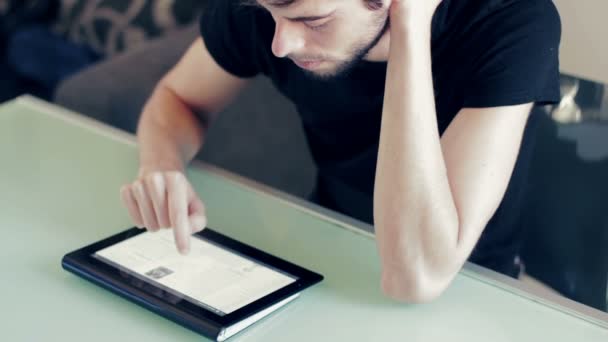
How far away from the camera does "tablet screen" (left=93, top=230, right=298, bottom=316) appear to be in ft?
3.15

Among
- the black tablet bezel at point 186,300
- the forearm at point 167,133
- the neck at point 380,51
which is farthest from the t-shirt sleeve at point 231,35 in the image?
the black tablet bezel at point 186,300

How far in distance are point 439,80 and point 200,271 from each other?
1.39ft

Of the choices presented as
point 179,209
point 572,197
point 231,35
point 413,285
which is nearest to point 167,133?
A: point 231,35

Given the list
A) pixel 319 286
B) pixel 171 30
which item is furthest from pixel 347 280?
pixel 171 30

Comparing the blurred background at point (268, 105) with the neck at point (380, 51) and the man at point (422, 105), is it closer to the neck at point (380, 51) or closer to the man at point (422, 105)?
the man at point (422, 105)

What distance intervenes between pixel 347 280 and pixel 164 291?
231mm

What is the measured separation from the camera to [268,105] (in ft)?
5.45

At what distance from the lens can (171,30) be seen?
2.17 m

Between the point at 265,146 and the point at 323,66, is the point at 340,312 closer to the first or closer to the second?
the point at 323,66

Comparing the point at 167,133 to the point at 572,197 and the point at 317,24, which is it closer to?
the point at 317,24

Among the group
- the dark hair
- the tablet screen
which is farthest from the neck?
the tablet screen

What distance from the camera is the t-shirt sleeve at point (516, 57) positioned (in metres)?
1.01

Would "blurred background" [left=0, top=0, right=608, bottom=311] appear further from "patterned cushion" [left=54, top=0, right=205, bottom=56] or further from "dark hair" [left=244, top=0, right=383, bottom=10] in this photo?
"dark hair" [left=244, top=0, right=383, bottom=10]

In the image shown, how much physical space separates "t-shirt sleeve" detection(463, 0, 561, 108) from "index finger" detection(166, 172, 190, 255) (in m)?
0.37
